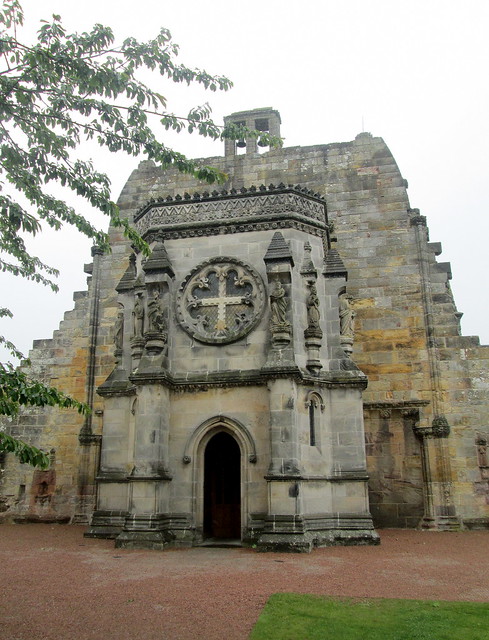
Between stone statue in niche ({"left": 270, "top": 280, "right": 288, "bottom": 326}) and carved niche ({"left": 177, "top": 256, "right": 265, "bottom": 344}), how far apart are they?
54 cm

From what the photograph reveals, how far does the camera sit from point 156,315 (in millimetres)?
14562

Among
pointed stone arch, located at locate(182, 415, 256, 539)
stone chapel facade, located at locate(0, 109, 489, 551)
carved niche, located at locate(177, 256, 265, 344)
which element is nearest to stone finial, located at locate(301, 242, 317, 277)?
stone chapel facade, located at locate(0, 109, 489, 551)

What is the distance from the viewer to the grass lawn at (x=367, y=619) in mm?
6395

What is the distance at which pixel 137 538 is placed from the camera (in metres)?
12.8

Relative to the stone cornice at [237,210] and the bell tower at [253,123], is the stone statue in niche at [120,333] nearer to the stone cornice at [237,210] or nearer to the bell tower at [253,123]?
the stone cornice at [237,210]

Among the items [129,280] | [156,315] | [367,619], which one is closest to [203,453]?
[156,315]

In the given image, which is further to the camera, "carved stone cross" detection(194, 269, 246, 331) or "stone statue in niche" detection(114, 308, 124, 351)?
"stone statue in niche" detection(114, 308, 124, 351)

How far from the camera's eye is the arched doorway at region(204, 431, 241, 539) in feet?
49.2

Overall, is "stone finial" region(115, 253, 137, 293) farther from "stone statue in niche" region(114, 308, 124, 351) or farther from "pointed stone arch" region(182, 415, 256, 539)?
"pointed stone arch" region(182, 415, 256, 539)

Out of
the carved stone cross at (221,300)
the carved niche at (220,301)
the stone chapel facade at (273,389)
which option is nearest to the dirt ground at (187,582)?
the stone chapel facade at (273,389)

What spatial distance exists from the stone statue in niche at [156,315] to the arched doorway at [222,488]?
300 centimetres

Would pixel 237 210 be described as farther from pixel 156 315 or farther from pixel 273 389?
pixel 273 389

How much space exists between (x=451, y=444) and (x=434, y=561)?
6.46 m

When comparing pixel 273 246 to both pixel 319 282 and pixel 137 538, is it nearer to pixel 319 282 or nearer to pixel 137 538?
pixel 319 282
